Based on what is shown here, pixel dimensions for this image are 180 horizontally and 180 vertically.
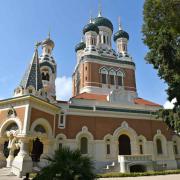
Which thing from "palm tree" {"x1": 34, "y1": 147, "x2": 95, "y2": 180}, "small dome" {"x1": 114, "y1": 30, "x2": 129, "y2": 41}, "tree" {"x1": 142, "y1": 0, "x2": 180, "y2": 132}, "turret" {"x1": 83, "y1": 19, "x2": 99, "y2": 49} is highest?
"small dome" {"x1": 114, "y1": 30, "x2": 129, "y2": 41}

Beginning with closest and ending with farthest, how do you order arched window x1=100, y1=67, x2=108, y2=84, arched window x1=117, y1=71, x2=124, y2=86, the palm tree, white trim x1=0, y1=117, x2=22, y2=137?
1. the palm tree
2. white trim x1=0, y1=117, x2=22, y2=137
3. arched window x1=100, y1=67, x2=108, y2=84
4. arched window x1=117, y1=71, x2=124, y2=86

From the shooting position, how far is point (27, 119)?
18.7 meters

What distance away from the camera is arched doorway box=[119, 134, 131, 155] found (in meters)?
24.2

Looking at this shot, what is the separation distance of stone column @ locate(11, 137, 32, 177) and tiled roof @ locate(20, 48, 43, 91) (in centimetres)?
538

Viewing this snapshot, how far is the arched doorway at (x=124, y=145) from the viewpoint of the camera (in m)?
24.2

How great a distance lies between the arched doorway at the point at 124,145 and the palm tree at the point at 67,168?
1615 cm

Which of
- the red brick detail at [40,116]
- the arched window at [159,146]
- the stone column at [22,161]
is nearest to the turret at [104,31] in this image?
the arched window at [159,146]

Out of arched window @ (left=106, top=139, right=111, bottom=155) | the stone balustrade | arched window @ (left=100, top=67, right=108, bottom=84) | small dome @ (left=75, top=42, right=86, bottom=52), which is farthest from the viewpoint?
small dome @ (left=75, top=42, right=86, bottom=52)

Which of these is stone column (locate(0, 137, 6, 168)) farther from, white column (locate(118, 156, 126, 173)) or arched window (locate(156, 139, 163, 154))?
arched window (locate(156, 139, 163, 154))

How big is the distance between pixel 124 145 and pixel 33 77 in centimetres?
1221

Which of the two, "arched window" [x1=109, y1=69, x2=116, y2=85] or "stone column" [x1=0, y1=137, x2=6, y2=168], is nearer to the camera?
"stone column" [x1=0, y1=137, x2=6, y2=168]

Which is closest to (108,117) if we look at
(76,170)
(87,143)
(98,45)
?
→ (87,143)

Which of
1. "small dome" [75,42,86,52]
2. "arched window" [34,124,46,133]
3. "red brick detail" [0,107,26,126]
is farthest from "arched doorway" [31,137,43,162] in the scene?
"small dome" [75,42,86,52]

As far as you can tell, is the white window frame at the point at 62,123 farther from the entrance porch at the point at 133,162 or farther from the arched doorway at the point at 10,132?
the entrance porch at the point at 133,162
